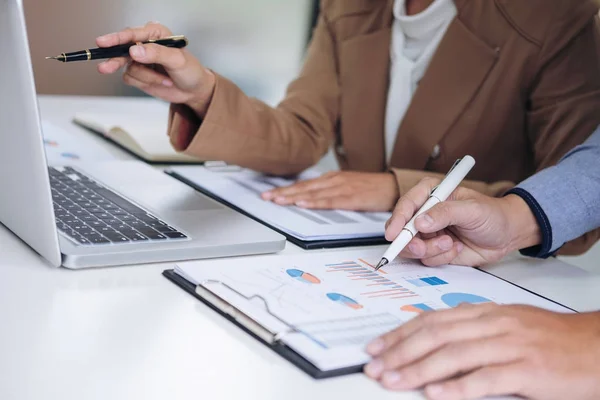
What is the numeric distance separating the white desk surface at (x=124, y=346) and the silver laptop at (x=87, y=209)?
3cm

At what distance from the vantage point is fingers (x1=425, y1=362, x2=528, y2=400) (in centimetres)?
58

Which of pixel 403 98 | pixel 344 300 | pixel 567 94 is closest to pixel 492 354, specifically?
pixel 344 300

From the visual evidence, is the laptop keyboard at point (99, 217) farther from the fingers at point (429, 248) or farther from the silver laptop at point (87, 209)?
the fingers at point (429, 248)

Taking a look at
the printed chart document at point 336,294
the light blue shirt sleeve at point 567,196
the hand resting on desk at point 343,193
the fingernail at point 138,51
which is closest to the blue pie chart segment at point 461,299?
the printed chart document at point 336,294

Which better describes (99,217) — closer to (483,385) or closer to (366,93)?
(483,385)

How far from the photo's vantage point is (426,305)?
0.75m

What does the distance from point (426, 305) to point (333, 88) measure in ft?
2.65

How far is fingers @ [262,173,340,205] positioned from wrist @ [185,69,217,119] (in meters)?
0.17

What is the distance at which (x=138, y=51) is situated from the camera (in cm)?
96

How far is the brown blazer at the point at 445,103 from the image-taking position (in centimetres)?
117

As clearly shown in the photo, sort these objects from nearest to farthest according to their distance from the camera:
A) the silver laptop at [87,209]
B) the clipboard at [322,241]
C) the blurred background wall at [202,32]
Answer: the silver laptop at [87,209], the clipboard at [322,241], the blurred background wall at [202,32]

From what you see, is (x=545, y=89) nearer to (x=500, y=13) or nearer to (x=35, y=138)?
(x=500, y=13)

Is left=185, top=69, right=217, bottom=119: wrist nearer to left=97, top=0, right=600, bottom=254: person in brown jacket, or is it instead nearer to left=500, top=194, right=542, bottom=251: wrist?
→ left=97, top=0, right=600, bottom=254: person in brown jacket

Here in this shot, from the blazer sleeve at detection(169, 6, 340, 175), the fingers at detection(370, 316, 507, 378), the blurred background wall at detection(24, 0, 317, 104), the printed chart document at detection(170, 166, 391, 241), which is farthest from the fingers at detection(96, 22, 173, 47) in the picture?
the blurred background wall at detection(24, 0, 317, 104)
